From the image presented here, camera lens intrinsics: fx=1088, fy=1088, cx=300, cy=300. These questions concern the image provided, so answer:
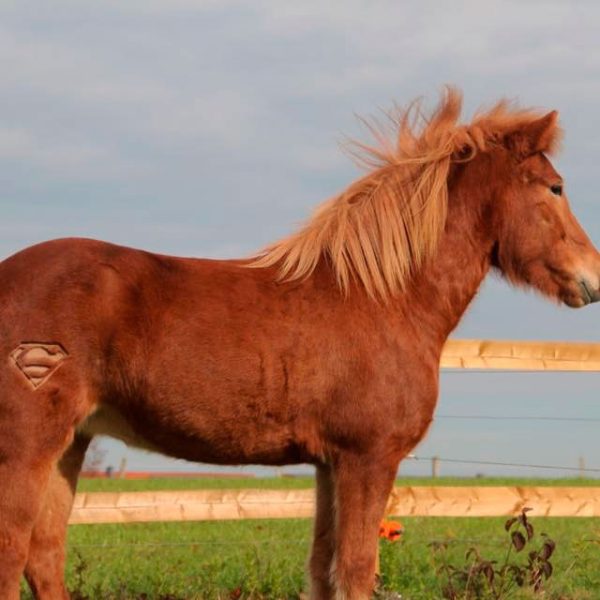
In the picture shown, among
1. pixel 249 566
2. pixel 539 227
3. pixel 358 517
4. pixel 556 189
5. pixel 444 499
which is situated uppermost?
pixel 556 189

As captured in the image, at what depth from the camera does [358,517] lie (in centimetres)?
501

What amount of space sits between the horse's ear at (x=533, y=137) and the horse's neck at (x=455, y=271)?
42 cm

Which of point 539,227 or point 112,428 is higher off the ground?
point 539,227

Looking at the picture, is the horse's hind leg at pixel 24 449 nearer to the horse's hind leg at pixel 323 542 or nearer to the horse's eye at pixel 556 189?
the horse's hind leg at pixel 323 542

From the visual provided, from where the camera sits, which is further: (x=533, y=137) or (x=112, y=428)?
(x=533, y=137)

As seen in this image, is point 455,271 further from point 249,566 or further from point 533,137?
point 249,566

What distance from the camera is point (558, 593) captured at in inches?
280

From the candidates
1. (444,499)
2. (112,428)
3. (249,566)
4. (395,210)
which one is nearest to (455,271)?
(395,210)

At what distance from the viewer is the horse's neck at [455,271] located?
217 inches

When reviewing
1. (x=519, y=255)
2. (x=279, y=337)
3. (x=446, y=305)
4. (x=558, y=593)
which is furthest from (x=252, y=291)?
(x=558, y=593)

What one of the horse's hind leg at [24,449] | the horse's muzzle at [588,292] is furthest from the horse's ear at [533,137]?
the horse's hind leg at [24,449]

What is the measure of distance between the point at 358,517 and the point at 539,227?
1.78 m

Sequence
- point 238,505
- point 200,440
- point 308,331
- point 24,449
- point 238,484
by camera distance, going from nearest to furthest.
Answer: point 24,449, point 200,440, point 308,331, point 238,505, point 238,484

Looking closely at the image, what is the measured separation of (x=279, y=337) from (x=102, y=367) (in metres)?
0.83
